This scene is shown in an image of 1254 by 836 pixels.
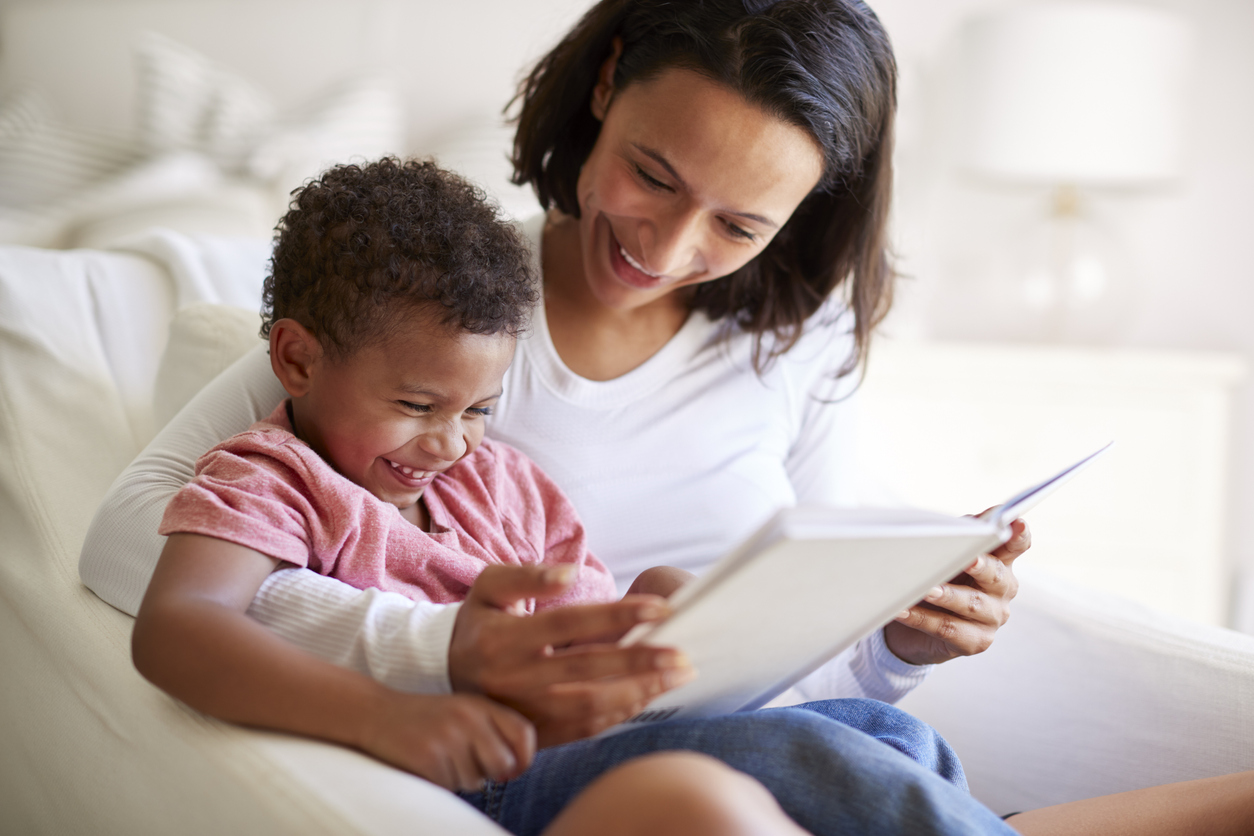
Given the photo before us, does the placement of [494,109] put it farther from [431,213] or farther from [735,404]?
[431,213]

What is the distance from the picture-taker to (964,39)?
2078 millimetres

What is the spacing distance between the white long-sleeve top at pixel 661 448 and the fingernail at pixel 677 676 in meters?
0.28

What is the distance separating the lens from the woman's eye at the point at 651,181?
918mm

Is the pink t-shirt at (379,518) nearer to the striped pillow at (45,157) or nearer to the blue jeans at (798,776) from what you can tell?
the blue jeans at (798,776)

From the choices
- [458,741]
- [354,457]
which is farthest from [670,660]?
[354,457]

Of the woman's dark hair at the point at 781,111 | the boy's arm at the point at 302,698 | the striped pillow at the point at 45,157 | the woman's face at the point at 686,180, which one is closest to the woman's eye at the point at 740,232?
the woman's face at the point at 686,180

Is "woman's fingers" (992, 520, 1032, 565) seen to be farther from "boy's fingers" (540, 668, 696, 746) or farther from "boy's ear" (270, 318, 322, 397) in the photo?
"boy's ear" (270, 318, 322, 397)

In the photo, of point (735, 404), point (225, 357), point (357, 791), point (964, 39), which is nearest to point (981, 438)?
point (964, 39)

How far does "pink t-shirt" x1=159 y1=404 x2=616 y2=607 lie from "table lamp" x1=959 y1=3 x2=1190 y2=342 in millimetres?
1488

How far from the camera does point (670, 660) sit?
1.74ft

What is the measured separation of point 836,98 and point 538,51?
4.97 feet

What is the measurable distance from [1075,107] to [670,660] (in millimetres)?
1808

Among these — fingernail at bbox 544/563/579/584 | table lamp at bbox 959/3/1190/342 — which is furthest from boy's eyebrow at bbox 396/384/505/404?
table lamp at bbox 959/3/1190/342

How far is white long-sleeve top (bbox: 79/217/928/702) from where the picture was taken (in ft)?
2.56
